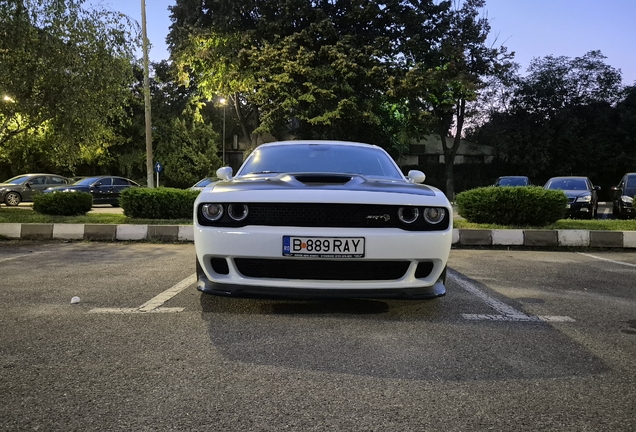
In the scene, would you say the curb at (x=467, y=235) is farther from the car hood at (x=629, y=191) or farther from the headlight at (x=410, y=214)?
the car hood at (x=629, y=191)

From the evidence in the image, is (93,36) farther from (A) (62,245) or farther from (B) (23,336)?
(B) (23,336)

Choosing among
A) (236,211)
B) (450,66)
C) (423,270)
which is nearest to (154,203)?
(236,211)

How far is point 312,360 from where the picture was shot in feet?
9.52

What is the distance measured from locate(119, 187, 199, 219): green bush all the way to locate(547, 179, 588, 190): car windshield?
10.9 meters

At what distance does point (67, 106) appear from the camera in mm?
12656

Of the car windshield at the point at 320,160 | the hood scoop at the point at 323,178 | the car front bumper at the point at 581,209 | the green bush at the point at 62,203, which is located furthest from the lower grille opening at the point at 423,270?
the car front bumper at the point at 581,209

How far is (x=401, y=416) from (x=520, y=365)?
3.27 ft

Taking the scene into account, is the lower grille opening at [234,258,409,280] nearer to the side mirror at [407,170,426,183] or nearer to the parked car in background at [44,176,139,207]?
the side mirror at [407,170,426,183]

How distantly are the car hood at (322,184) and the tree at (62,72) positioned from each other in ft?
31.0

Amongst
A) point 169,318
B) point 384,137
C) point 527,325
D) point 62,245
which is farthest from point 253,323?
point 384,137

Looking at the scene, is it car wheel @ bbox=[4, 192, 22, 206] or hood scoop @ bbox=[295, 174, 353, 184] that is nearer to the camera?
hood scoop @ bbox=[295, 174, 353, 184]

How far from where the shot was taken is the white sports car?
137 inches

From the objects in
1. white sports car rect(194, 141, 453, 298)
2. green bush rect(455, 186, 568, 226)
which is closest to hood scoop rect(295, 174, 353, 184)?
white sports car rect(194, 141, 453, 298)

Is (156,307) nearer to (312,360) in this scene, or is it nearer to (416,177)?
(312,360)
